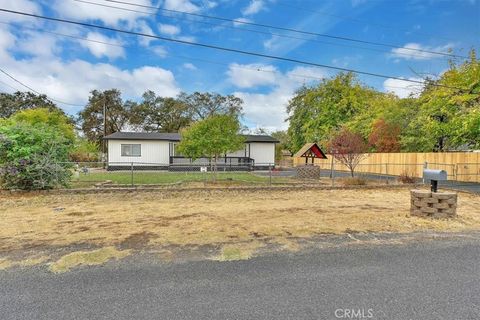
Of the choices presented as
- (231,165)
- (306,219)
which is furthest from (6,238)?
(231,165)

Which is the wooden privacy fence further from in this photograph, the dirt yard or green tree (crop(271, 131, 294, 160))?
green tree (crop(271, 131, 294, 160))

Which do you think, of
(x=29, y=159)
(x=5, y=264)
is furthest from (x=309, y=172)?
(x=5, y=264)

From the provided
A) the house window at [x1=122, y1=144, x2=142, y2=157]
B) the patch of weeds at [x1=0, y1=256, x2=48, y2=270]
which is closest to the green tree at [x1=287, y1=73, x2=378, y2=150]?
the house window at [x1=122, y1=144, x2=142, y2=157]

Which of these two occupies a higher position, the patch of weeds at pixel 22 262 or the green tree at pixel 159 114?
the green tree at pixel 159 114

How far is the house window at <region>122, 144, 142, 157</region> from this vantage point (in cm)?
2323

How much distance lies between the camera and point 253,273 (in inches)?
135

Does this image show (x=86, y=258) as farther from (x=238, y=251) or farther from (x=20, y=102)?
(x=20, y=102)

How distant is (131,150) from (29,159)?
1428cm

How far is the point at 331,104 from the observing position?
34.2 m

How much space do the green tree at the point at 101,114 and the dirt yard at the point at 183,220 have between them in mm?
32269

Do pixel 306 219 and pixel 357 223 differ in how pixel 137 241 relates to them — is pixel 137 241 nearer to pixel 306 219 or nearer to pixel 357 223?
pixel 306 219

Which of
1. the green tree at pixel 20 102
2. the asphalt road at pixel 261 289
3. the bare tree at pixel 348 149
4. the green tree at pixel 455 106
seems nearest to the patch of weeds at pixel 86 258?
the asphalt road at pixel 261 289

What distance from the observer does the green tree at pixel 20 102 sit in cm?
4012

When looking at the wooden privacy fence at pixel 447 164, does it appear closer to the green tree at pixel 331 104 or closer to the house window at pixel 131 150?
the green tree at pixel 331 104
